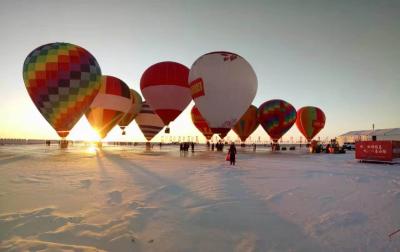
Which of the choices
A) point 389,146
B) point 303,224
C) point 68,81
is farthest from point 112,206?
point 389,146

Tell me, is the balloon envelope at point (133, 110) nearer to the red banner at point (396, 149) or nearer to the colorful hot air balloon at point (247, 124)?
the colorful hot air balloon at point (247, 124)

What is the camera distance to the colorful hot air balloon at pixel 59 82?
67.8ft

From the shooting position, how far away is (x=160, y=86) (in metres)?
28.3

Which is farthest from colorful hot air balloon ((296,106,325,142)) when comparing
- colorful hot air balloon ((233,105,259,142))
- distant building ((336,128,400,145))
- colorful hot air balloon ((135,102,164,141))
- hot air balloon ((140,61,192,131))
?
distant building ((336,128,400,145))

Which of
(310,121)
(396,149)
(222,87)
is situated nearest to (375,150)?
(396,149)

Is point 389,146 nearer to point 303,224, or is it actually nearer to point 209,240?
point 303,224

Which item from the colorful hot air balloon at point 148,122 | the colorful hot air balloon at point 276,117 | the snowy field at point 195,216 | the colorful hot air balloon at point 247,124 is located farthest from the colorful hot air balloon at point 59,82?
the colorful hot air balloon at point 276,117

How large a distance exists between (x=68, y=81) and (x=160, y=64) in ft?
35.6

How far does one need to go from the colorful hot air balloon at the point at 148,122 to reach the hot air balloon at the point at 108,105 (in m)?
7.51

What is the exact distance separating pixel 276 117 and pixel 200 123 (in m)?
11.8

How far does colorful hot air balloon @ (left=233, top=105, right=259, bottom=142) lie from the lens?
3966 centimetres

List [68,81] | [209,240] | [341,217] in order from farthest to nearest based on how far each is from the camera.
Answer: [68,81] < [341,217] < [209,240]

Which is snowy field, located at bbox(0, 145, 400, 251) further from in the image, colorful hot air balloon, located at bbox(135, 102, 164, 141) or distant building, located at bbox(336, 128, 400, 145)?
distant building, located at bbox(336, 128, 400, 145)

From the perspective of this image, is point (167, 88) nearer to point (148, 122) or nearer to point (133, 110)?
point (133, 110)
